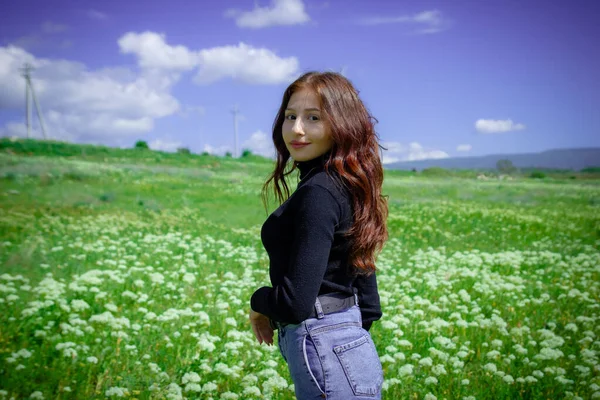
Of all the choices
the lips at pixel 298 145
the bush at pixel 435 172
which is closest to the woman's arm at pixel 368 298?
the lips at pixel 298 145

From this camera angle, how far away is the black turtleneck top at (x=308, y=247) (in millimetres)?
1886

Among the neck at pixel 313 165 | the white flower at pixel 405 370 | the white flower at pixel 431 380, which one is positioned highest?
the neck at pixel 313 165

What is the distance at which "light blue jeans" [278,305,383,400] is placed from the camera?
6.36ft

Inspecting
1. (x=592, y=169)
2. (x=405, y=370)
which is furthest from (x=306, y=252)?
(x=592, y=169)

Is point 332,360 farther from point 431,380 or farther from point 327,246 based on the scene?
point 431,380

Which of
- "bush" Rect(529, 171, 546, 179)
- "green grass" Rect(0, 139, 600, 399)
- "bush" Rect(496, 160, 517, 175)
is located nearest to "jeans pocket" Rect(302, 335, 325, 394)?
"green grass" Rect(0, 139, 600, 399)

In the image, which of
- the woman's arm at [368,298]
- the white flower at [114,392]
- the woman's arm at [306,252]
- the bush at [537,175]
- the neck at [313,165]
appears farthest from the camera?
the bush at [537,175]

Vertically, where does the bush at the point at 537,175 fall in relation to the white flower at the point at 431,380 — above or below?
above

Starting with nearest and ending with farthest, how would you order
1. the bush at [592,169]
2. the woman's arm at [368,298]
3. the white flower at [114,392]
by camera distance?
the woman's arm at [368,298]
the white flower at [114,392]
the bush at [592,169]

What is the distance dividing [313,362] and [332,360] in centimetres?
8

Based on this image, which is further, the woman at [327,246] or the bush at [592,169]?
the bush at [592,169]

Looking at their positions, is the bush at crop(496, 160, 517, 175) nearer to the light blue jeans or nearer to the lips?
the lips

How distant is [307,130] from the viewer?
7.22 ft

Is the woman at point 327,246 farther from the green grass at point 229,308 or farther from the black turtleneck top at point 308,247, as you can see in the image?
the green grass at point 229,308
